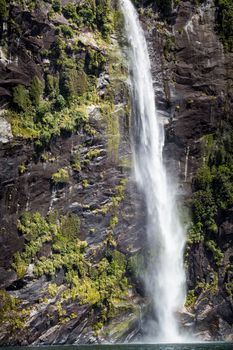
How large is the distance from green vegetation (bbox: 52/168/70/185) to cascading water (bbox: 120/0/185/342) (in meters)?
4.96

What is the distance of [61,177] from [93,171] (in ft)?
7.64

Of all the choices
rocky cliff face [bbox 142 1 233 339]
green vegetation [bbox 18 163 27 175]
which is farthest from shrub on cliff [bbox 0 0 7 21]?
rocky cliff face [bbox 142 1 233 339]

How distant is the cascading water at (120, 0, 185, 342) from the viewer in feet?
113

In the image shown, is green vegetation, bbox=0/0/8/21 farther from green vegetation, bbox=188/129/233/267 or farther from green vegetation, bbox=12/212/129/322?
green vegetation, bbox=188/129/233/267

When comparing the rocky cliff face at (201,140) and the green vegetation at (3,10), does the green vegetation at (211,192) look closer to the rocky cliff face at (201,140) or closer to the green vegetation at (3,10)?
the rocky cliff face at (201,140)

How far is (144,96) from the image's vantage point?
3697 centimetres

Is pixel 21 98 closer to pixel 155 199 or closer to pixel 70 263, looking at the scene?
pixel 70 263

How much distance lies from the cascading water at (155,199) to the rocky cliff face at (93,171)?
28.5 inches

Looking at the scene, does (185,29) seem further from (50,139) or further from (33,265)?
(33,265)

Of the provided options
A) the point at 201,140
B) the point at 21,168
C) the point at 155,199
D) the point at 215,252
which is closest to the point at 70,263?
the point at 21,168

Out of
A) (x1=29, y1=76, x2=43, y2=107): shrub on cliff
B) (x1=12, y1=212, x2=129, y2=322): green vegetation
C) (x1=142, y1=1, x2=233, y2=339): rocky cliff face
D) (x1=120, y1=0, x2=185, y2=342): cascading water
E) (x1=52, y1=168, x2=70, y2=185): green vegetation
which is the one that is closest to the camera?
(x1=12, y1=212, x2=129, y2=322): green vegetation

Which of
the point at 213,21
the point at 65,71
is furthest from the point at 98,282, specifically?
the point at 213,21

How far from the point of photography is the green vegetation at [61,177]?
31547mm

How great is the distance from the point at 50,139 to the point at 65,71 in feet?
13.6
